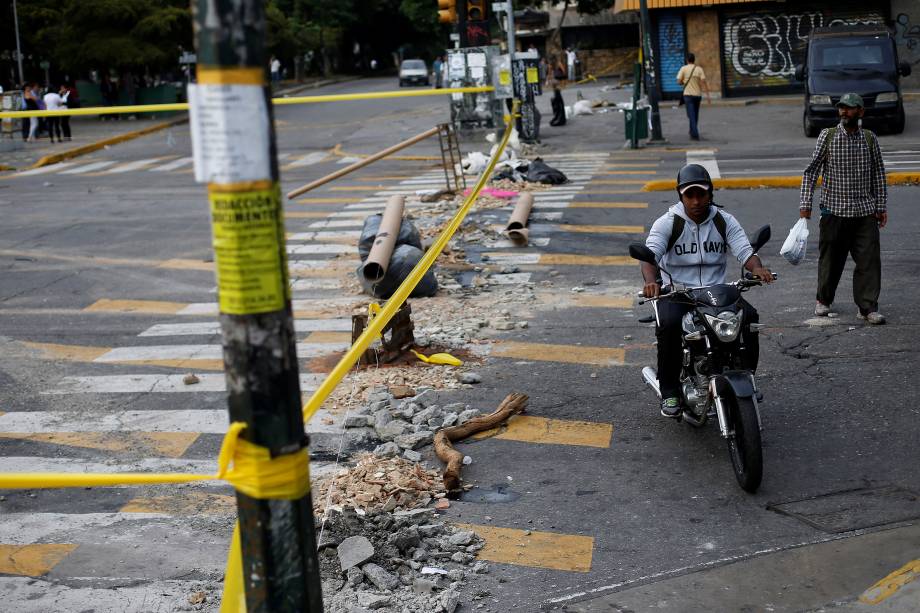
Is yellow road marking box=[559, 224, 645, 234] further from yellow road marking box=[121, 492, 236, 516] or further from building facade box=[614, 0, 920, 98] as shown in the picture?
building facade box=[614, 0, 920, 98]

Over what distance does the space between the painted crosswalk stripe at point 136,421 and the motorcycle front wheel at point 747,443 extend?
2.90 meters

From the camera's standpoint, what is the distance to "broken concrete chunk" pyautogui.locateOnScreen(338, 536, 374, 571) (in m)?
5.85

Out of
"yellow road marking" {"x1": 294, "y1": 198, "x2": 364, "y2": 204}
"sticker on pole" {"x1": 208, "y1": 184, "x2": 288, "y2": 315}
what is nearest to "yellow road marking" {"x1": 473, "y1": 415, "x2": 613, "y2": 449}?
"sticker on pole" {"x1": 208, "y1": 184, "x2": 288, "y2": 315}

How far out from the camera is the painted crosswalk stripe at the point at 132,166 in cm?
2912

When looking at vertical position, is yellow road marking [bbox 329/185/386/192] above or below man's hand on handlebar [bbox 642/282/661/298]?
above

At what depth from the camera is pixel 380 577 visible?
5727mm

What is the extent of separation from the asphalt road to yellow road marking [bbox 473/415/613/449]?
4 cm

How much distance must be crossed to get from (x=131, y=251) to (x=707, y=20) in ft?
89.1

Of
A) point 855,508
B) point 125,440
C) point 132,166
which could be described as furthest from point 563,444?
point 132,166

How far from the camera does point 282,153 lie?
31891mm

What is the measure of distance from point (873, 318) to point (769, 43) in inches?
1189

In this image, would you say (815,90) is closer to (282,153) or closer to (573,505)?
(282,153)

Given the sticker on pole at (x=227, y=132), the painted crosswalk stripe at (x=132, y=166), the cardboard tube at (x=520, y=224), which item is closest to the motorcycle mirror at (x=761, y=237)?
the sticker on pole at (x=227, y=132)

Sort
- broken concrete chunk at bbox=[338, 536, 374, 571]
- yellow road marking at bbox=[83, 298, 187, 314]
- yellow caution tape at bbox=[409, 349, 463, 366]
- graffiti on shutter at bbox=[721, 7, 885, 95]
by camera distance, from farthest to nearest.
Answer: graffiti on shutter at bbox=[721, 7, 885, 95], yellow road marking at bbox=[83, 298, 187, 314], yellow caution tape at bbox=[409, 349, 463, 366], broken concrete chunk at bbox=[338, 536, 374, 571]
